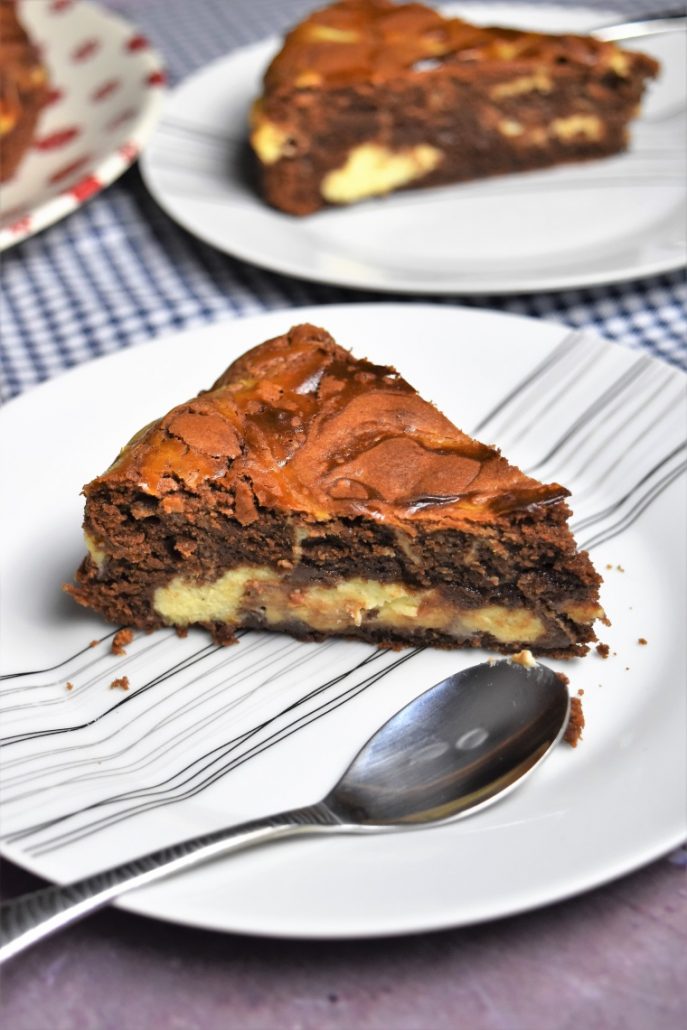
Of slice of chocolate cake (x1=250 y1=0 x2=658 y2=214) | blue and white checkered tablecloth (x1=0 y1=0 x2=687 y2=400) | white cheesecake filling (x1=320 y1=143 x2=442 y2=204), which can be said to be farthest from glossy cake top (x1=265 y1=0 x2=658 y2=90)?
blue and white checkered tablecloth (x1=0 y1=0 x2=687 y2=400)

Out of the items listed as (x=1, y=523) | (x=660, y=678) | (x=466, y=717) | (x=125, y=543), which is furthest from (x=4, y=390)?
(x=660, y=678)

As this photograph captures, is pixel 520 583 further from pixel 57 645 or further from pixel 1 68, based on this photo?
pixel 1 68

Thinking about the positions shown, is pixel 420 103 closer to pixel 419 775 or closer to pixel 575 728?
pixel 575 728

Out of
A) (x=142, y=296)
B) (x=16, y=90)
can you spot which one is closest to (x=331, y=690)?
(x=142, y=296)

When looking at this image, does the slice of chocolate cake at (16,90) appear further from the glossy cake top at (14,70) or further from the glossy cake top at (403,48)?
the glossy cake top at (403,48)

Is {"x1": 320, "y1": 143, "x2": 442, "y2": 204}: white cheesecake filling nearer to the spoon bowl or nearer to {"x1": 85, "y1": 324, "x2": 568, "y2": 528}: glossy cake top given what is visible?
{"x1": 85, "y1": 324, "x2": 568, "y2": 528}: glossy cake top
